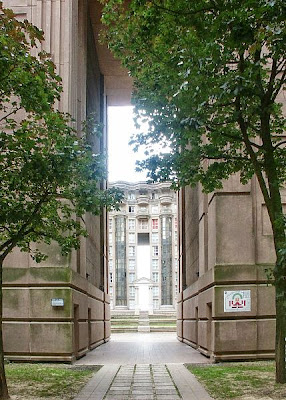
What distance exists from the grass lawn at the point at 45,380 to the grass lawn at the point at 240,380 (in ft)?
8.72

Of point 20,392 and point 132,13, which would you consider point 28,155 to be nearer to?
point 132,13

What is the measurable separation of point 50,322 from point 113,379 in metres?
4.65

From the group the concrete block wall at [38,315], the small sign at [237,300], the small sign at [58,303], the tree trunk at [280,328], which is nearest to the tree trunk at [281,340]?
the tree trunk at [280,328]

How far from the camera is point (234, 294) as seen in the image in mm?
17234

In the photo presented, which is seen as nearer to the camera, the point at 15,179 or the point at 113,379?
the point at 15,179

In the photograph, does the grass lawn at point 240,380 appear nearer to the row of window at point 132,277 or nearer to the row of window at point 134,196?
the row of window at point 134,196

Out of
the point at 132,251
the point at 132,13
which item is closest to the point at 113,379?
the point at 132,13

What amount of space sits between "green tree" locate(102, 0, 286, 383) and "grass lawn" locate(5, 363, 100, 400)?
165 inches

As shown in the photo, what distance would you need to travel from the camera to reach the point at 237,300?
17203mm

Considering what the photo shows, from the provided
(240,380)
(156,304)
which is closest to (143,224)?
(156,304)

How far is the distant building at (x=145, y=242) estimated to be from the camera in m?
79.9

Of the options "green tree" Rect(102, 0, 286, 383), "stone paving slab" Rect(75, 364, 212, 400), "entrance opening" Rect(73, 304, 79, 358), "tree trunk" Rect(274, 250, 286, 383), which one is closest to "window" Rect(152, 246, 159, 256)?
"entrance opening" Rect(73, 304, 79, 358)

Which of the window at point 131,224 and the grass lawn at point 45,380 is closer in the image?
the grass lawn at point 45,380

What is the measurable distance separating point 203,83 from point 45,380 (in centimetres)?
724
